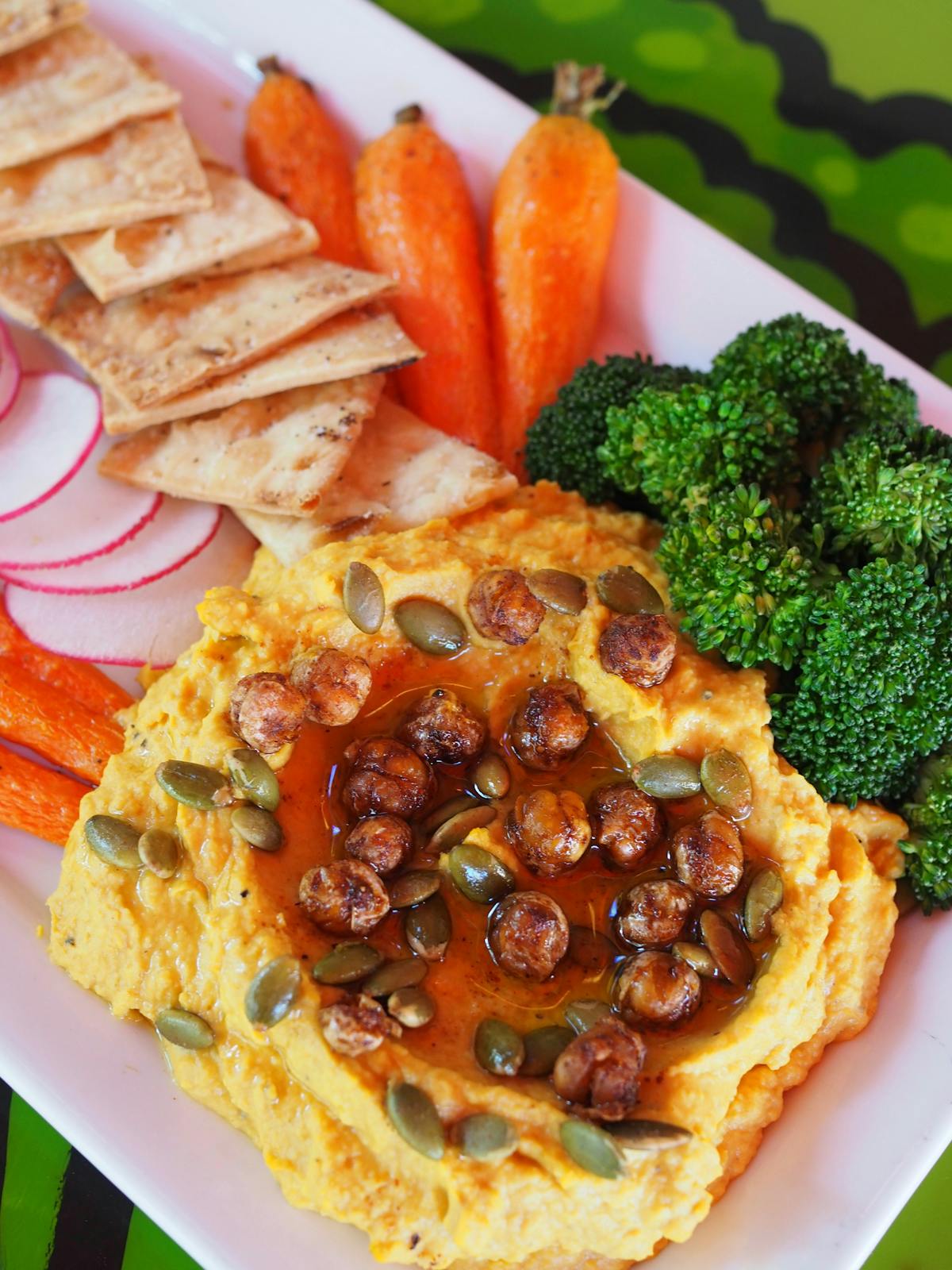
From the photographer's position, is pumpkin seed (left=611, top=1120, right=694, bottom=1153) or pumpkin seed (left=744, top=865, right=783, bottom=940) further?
pumpkin seed (left=744, top=865, right=783, bottom=940)

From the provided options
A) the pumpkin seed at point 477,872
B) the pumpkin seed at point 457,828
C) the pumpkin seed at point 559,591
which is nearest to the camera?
the pumpkin seed at point 477,872

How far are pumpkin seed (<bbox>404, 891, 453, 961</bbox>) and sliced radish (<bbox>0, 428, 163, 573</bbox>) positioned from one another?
1809mm

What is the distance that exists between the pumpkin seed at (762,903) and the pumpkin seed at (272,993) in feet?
4.06

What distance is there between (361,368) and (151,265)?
87 centimetres

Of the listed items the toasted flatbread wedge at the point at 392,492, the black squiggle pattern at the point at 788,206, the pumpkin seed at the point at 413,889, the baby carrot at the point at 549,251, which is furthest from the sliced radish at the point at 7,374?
the black squiggle pattern at the point at 788,206

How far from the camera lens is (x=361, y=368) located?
4.07 meters

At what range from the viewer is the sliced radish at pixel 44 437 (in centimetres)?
405

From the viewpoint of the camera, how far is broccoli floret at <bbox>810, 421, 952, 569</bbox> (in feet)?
11.3

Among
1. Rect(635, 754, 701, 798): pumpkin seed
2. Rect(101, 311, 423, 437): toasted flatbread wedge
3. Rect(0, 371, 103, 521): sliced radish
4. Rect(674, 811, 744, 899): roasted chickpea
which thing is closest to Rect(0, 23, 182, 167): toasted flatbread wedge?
Rect(0, 371, 103, 521): sliced radish

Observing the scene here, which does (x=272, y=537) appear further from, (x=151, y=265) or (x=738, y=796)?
(x=738, y=796)

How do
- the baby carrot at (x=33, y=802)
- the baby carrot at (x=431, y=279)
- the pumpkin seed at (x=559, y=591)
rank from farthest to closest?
the baby carrot at (x=431, y=279), the baby carrot at (x=33, y=802), the pumpkin seed at (x=559, y=591)

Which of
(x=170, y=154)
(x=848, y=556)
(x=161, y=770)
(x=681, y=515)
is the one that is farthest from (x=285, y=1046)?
(x=170, y=154)

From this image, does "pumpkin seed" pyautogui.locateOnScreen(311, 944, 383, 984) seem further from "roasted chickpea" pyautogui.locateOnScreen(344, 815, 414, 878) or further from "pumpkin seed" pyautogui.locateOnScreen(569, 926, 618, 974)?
"pumpkin seed" pyautogui.locateOnScreen(569, 926, 618, 974)

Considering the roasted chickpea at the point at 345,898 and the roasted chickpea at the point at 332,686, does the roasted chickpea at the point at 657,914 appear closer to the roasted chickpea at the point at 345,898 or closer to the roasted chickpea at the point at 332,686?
the roasted chickpea at the point at 345,898
